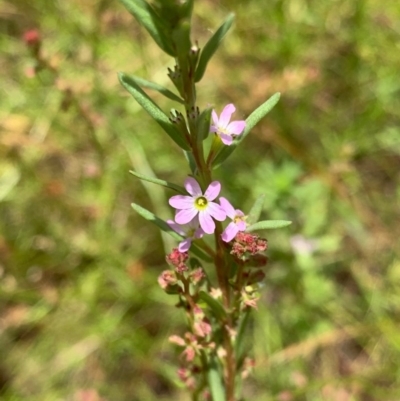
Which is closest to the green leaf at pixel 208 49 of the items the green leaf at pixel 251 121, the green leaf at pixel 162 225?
the green leaf at pixel 251 121

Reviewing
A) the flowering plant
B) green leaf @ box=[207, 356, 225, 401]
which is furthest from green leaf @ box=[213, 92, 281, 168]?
green leaf @ box=[207, 356, 225, 401]

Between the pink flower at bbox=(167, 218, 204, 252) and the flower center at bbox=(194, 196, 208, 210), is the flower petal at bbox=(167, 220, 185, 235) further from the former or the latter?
the flower center at bbox=(194, 196, 208, 210)

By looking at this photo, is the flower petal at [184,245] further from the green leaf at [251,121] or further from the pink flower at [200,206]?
the green leaf at [251,121]

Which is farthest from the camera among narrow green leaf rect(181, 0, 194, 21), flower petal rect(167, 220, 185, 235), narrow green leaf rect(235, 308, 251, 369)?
narrow green leaf rect(235, 308, 251, 369)

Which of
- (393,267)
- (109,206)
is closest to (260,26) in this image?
(109,206)

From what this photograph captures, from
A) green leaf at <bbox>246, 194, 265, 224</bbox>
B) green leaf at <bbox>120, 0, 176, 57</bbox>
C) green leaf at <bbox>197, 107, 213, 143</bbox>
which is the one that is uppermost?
green leaf at <bbox>120, 0, 176, 57</bbox>

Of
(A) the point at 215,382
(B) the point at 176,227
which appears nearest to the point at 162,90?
(B) the point at 176,227

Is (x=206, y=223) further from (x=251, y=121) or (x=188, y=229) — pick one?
(x=251, y=121)
